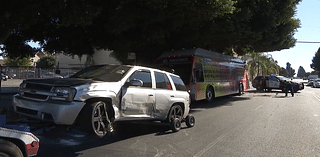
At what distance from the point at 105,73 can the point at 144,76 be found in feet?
3.10

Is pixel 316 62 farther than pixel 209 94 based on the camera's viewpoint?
Yes

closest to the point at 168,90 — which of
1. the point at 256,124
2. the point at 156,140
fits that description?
the point at 156,140

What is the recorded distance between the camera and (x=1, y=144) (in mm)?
3236

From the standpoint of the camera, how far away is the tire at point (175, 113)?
7.22 meters

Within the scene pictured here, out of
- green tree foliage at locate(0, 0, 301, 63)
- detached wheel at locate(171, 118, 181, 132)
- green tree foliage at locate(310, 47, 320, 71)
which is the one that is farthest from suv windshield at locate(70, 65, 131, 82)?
green tree foliage at locate(310, 47, 320, 71)

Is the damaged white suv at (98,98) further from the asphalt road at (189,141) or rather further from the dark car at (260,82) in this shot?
the dark car at (260,82)

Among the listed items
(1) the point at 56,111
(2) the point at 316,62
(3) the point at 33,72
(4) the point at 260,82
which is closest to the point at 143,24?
(1) the point at 56,111

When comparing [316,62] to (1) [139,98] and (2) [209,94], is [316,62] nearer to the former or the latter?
(2) [209,94]

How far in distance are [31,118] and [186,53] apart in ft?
33.5

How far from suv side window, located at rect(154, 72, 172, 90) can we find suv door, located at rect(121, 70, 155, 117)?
0.32 meters

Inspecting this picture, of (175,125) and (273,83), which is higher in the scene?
(273,83)

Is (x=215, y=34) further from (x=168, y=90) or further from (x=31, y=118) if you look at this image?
(x=31, y=118)

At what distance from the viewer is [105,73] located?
611 cm

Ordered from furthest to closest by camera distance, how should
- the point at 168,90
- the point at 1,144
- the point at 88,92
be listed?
the point at 168,90
the point at 88,92
the point at 1,144
